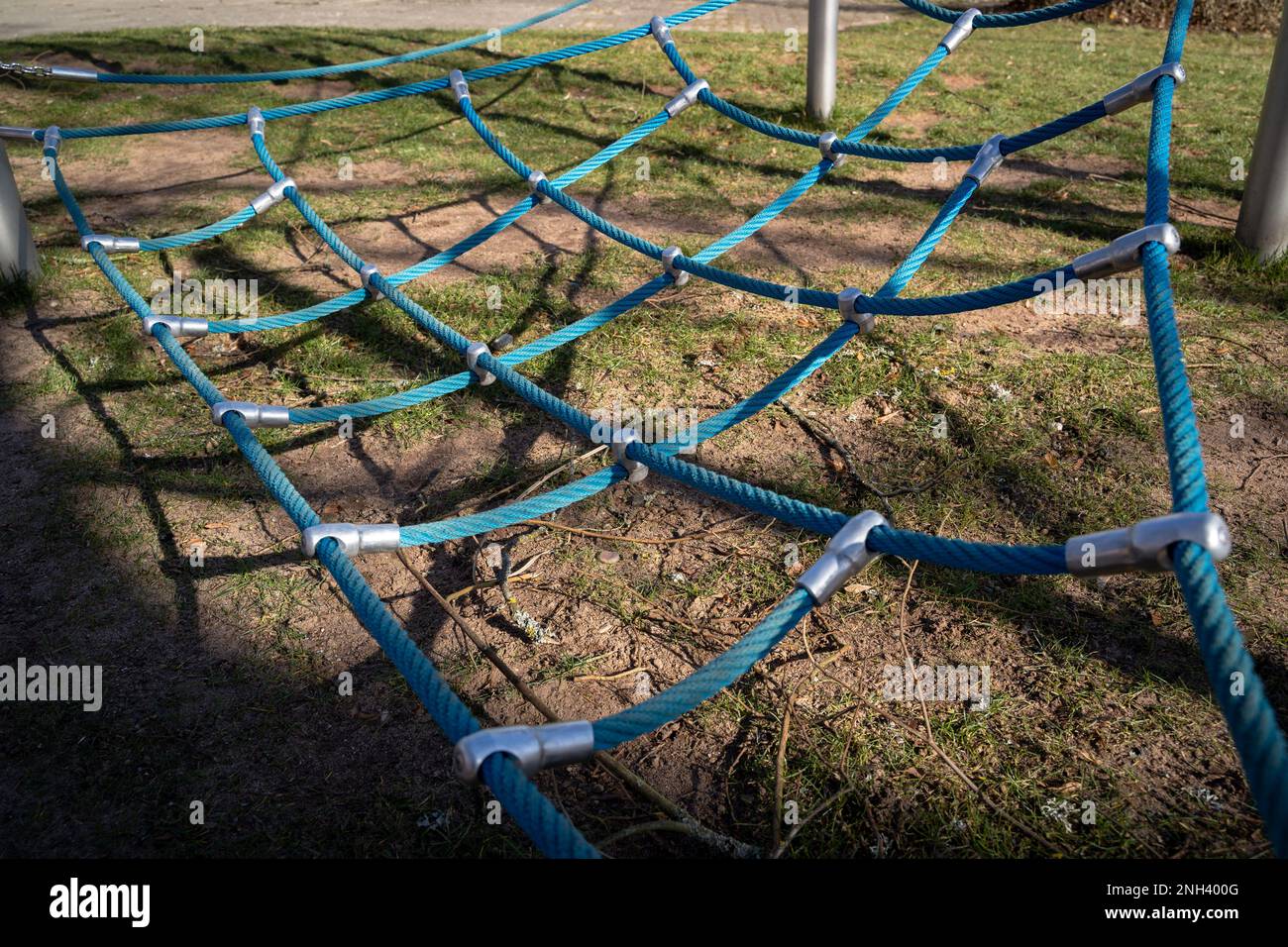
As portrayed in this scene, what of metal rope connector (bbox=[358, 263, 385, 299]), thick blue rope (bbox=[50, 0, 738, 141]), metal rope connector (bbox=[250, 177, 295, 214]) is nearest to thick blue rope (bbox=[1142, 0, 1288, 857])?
metal rope connector (bbox=[358, 263, 385, 299])

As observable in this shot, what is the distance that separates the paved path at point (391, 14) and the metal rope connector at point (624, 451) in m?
5.66

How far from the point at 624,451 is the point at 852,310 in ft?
2.32

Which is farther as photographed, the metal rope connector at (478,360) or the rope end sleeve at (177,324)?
the rope end sleeve at (177,324)

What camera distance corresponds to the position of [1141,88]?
267 centimetres

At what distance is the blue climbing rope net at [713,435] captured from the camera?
4.15 feet

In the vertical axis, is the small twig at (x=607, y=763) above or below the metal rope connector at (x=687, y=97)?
below

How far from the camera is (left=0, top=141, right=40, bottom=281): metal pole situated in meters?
3.44

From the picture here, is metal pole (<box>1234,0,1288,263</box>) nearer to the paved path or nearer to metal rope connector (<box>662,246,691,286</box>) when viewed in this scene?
metal rope connector (<box>662,246,691,286</box>)

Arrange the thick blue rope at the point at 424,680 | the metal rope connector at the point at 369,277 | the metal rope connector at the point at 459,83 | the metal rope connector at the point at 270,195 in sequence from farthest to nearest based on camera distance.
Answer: the metal rope connector at the point at 459,83, the metal rope connector at the point at 270,195, the metal rope connector at the point at 369,277, the thick blue rope at the point at 424,680

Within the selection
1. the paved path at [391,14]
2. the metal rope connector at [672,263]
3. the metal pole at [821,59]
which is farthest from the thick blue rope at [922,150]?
the paved path at [391,14]

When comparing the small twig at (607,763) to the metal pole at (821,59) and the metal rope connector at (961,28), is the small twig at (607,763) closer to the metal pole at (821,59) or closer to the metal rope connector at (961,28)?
the metal rope connector at (961,28)

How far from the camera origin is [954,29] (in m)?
3.45

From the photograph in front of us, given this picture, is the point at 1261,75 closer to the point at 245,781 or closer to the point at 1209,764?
the point at 1209,764

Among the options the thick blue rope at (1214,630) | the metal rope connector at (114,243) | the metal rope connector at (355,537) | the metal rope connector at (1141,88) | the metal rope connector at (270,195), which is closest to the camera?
the thick blue rope at (1214,630)
